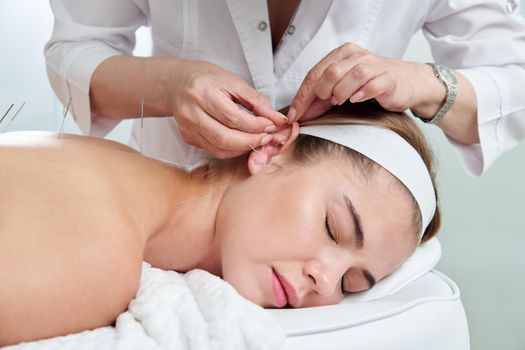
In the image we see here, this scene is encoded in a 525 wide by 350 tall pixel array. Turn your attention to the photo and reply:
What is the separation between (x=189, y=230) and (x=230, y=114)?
28 centimetres

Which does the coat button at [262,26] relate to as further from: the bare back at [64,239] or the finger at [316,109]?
the bare back at [64,239]

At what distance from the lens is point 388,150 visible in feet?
4.29

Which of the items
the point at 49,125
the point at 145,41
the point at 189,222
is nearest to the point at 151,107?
the point at 189,222

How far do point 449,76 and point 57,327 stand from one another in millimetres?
941

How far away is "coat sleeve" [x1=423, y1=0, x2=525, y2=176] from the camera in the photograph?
150cm

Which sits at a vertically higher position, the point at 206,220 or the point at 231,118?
the point at 231,118

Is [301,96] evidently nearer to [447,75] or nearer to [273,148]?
[273,148]

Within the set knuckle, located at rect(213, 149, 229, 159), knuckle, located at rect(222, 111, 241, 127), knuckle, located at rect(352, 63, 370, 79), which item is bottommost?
knuckle, located at rect(213, 149, 229, 159)

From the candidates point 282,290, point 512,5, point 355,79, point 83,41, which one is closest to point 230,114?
point 355,79

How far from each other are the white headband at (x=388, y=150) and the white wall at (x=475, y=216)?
125 cm

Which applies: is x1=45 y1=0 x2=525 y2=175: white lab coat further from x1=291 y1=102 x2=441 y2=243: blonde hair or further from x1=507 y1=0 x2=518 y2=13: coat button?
x1=291 y1=102 x2=441 y2=243: blonde hair

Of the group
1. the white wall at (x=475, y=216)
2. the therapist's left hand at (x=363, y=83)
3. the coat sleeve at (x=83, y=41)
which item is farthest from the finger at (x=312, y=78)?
the white wall at (x=475, y=216)

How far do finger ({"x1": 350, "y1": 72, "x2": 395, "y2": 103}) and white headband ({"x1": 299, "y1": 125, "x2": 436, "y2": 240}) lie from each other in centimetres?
13

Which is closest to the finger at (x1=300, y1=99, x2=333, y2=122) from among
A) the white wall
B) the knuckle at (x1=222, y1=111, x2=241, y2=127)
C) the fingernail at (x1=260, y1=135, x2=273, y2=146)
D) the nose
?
the fingernail at (x1=260, y1=135, x2=273, y2=146)
